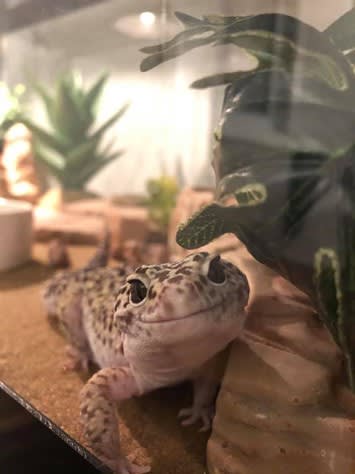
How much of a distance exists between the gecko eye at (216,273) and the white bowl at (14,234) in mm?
2015

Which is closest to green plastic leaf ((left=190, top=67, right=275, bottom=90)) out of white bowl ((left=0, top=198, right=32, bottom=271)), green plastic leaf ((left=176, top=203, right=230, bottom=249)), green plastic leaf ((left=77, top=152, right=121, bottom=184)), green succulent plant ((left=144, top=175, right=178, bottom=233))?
green plastic leaf ((left=176, top=203, right=230, bottom=249))

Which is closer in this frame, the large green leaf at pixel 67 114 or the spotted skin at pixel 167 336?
the spotted skin at pixel 167 336

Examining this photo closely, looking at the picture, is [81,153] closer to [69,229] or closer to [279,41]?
[69,229]

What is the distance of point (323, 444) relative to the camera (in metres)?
0.90

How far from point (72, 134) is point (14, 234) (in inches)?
71.2

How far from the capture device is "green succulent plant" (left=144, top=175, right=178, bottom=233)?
3426 mm

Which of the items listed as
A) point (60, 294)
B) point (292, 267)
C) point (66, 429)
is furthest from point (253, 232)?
point (60, 294)

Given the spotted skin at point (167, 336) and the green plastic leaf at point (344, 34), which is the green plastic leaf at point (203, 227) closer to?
the spotted skin at point (167, 336)

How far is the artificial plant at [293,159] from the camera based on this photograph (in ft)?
2.59

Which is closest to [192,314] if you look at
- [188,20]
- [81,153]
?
[188,20]

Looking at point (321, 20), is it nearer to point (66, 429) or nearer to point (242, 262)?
point (242, 262)

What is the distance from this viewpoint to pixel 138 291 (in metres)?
1.05

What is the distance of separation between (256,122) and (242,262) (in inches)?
17.1

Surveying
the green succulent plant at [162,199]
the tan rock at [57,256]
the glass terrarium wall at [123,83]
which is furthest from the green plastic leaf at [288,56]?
the green succulent plant at [162,199]
